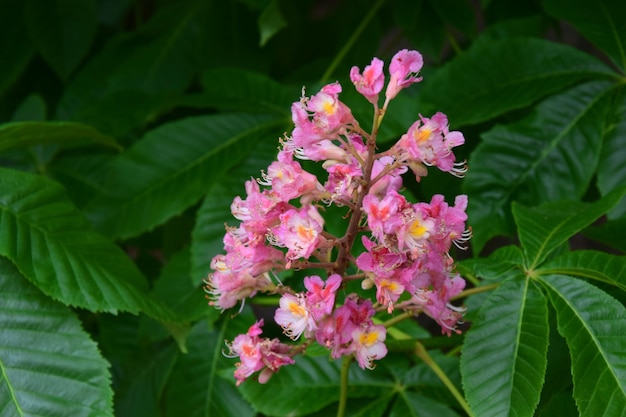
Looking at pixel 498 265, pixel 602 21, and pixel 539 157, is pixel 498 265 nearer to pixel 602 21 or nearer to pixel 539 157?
pixel 539 157

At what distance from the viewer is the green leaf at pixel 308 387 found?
88 centimetres

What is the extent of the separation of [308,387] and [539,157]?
424 mm

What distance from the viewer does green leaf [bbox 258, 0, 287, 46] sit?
106 centimetres

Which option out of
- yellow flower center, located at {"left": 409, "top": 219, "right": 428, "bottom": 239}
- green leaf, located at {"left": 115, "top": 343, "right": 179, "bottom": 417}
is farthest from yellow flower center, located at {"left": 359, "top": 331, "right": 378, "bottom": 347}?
green leaf, located at {"left": 115, "top": 343, "right": 179, "bottom": 417}

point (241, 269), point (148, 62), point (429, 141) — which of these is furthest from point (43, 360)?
point (148, 62)

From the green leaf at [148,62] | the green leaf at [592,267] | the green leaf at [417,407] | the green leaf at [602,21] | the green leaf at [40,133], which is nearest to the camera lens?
the green leaf at [592,267]

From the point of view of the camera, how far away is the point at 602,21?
1.09m

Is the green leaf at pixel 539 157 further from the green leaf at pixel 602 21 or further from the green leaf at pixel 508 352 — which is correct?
the green leaf at pixel 508 352

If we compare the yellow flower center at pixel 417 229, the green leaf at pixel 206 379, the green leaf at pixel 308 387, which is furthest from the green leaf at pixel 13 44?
the yellow flower center at pixel 417 229

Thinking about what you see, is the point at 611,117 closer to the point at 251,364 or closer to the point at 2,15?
the point at 251,364

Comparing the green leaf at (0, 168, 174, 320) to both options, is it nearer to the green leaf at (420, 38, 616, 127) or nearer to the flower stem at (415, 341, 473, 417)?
the flower stem at (415, 341, 473, 417)

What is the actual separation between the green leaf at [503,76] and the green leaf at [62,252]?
46 cm

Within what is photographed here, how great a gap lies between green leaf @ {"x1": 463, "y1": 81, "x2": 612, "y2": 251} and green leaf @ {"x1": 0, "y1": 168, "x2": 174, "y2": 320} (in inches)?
16.4

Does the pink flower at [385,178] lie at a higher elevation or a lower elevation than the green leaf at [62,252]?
higher
